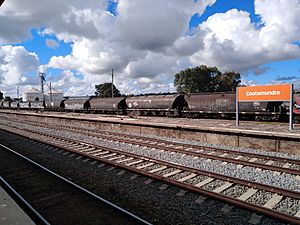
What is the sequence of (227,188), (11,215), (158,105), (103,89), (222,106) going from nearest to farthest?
(11,215)
(227,188)
(222,106)
(158,105)
(103,89)

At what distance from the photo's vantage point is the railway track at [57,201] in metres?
5.15

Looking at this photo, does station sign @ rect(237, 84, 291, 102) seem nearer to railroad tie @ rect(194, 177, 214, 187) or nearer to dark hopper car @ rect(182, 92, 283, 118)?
dark hopper car @ rect(182, 92, 283, 118)

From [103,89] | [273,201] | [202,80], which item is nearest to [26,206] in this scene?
[273,201]

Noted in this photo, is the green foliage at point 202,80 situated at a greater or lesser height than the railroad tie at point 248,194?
greater

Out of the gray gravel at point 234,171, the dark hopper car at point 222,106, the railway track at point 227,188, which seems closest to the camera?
the railway track at point 227,188

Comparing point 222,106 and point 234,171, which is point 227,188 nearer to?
point 234,171

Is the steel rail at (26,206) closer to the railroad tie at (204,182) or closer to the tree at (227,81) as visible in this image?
the railroad tie at (204,182)

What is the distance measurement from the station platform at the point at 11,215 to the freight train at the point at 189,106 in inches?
721

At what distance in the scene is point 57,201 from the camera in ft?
20.0

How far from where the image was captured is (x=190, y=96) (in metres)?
25.9

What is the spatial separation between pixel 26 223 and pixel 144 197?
2.81 m

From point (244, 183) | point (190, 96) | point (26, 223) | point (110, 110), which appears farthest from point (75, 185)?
point (110, 110)

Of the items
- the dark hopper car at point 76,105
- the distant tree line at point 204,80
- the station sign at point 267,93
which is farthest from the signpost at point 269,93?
the distant tree line at point 204,80

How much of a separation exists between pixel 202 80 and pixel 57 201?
223 feet
